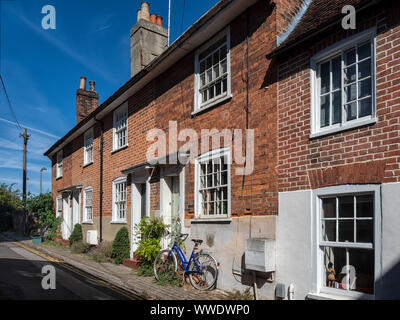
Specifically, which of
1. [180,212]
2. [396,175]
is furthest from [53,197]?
[396,175]

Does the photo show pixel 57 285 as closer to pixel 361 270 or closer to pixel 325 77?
pixel 361 270

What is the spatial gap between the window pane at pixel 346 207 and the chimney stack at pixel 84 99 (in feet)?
59.4

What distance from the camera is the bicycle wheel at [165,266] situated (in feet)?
28.7

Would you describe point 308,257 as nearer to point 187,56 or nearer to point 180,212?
point 180,212

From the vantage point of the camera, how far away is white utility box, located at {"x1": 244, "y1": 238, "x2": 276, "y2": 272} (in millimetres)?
6414

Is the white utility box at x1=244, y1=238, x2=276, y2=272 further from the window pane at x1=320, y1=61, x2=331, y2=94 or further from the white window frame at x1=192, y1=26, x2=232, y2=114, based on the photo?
the white window frame at x1=192, y1=26, x2=232, y2=114

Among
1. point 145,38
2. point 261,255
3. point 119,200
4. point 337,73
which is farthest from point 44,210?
point 337,73

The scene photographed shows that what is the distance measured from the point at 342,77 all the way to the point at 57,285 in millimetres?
7335

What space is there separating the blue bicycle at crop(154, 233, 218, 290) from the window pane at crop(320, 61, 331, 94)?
4.08m

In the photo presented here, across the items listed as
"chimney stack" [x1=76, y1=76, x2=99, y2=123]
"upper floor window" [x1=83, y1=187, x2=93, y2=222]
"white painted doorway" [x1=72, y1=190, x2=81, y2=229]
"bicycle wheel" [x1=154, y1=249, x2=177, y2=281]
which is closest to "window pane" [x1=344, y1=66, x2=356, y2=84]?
"bicycle wheel" [x1=154, y1=249, x2=177, y2=281]

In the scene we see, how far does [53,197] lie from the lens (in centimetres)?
2262

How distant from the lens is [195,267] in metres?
8.26

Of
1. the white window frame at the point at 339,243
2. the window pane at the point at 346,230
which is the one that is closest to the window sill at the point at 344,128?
the white window frame at the point at 339,243
